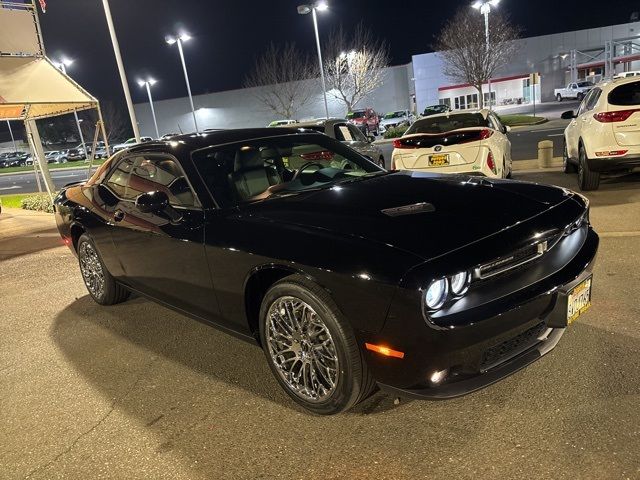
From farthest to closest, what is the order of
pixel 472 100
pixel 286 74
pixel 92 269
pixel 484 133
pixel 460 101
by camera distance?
1. pixel 460 101
2. pixel 472 100
3. pixel 286 74
4. pixel 484 133
5. pixel 92 269

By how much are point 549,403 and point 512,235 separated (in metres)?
0.98

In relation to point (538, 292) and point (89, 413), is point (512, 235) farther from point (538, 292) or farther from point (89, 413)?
point (89, 413)

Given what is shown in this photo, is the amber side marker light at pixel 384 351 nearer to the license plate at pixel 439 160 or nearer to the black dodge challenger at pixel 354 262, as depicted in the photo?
the black dodge challenger at pixel 354 262

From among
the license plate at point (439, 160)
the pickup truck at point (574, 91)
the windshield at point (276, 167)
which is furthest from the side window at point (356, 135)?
the pickup truck at point (574, 91)

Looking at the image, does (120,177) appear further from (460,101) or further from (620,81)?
(460,101)

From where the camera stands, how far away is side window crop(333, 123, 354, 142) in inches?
416

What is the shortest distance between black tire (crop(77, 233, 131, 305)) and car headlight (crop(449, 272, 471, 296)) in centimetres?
343

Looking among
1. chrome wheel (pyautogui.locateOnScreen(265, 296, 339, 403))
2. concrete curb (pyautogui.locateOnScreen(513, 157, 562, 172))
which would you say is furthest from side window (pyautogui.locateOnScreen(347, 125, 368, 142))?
chrome wheel (pyautogui.locateOnScreen(265, 296, 339, 403))

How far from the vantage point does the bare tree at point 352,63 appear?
34.0 metres

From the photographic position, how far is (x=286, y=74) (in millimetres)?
38938

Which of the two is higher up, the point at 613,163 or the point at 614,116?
the point at 614,116

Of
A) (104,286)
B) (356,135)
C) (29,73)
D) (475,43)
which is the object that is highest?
(475,43)

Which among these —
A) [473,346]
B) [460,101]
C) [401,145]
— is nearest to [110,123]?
[460,101]

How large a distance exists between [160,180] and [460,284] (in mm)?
2484
